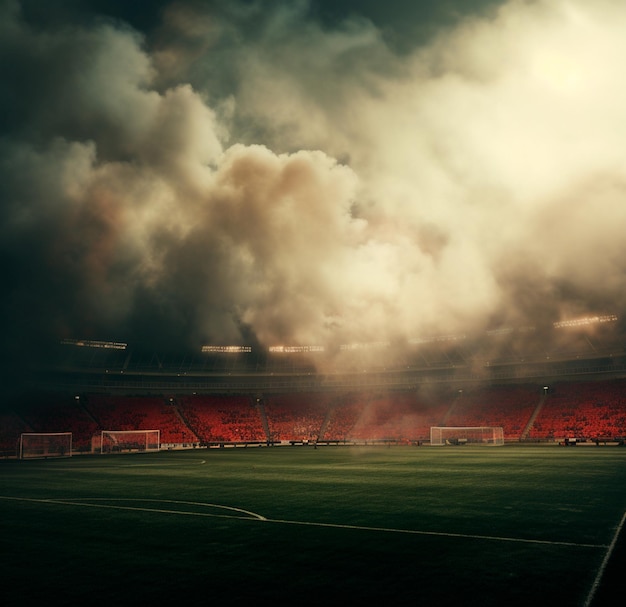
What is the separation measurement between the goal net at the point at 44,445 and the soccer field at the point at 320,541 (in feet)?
94.4

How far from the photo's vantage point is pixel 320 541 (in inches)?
566

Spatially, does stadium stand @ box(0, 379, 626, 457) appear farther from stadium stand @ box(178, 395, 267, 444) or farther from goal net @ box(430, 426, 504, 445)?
goal net @ box(430, 426, 504, 445)

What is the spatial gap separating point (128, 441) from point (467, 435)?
41.2 metres

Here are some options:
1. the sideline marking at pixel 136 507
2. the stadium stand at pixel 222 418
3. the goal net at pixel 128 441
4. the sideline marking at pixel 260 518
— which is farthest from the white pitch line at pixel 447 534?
the stadium stand at pixel 222 418

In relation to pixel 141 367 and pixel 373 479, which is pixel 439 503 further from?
pixel 141 367

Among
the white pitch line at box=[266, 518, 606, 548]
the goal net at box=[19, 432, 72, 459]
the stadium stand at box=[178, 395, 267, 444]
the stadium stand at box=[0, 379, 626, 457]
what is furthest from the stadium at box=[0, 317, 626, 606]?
the stadium stand at box=[178, 395, 267, 444]

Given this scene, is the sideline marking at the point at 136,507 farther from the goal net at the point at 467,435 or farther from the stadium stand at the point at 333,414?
the goal net at the point at 467,435

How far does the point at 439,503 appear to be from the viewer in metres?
20.5

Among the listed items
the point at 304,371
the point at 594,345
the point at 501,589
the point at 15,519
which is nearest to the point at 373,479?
the point at 15,519

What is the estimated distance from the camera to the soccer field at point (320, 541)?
10.1 meters

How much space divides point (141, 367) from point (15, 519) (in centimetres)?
7189

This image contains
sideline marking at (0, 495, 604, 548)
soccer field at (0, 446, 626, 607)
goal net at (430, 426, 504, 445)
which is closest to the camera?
soccer field at (0, 446, 626, 607)

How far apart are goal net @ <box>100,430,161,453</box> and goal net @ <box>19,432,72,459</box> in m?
3.86

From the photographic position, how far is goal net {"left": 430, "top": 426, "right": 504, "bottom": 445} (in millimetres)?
69250
